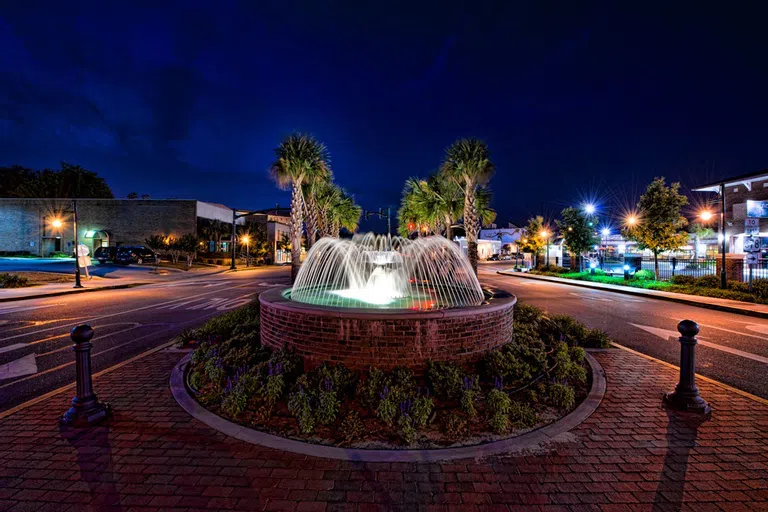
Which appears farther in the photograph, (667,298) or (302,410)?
(667,298)

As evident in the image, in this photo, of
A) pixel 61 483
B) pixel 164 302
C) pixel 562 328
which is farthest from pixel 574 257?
pixel 61 483

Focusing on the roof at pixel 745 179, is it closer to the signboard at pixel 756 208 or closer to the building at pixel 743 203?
the building at pixel 743 203

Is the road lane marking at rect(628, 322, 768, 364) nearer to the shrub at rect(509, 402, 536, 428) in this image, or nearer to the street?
the street

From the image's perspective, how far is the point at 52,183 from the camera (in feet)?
223

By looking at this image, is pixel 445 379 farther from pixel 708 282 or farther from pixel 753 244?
pixel 708 282

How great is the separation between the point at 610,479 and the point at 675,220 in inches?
1043

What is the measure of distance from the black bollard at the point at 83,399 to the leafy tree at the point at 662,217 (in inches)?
1145

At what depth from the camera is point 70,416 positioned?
4.84m

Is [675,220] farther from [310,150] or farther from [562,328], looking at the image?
[310,150]

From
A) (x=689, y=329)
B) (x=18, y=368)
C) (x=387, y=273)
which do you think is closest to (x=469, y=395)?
(x=689, y=329)

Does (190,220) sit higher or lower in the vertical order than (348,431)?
higher

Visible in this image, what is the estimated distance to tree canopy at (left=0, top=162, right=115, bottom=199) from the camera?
66.3m

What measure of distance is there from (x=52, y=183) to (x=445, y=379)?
8974cm

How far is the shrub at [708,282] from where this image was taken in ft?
64.3
